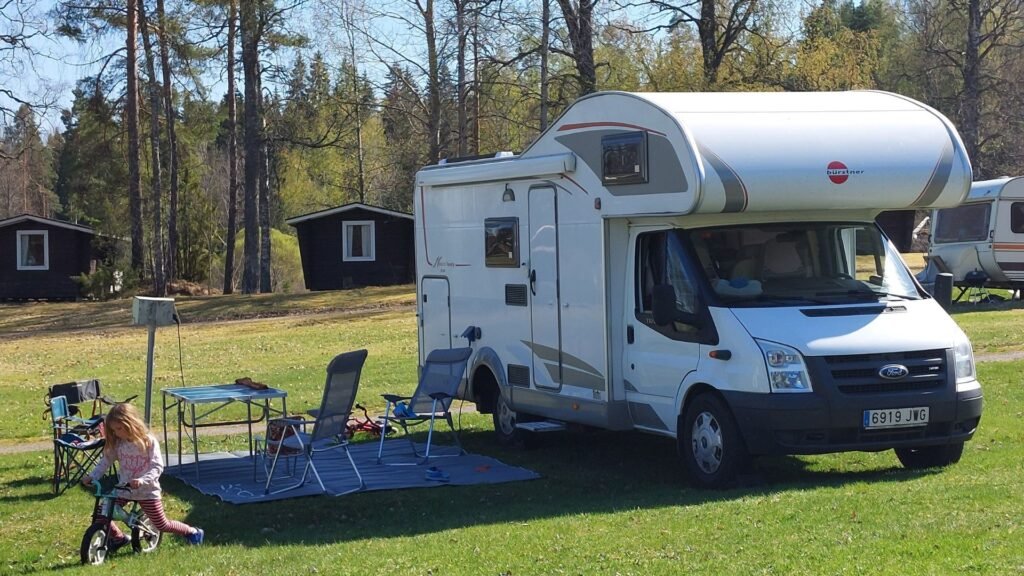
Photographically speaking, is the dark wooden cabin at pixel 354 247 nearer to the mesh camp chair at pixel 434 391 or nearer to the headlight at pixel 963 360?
the mesh camp chair at pixel 434 391

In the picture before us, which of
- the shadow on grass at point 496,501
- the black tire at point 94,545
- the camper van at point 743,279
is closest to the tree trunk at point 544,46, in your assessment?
the camper van at point 743,279

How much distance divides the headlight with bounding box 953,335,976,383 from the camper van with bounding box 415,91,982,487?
0.05ft

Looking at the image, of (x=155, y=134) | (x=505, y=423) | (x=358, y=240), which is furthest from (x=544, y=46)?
(x=505, y=423)

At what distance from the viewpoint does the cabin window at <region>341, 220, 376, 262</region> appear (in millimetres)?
42969

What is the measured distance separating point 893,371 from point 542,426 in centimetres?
367

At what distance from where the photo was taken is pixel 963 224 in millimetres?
28281

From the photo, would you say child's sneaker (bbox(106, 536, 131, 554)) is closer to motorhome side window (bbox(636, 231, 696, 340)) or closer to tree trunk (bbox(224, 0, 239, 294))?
motorhome side window (bbox(636, 231, 696, 340))

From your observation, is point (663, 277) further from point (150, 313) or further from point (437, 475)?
point (150, 313)

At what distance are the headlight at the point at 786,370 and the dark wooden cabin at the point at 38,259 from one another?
126ft

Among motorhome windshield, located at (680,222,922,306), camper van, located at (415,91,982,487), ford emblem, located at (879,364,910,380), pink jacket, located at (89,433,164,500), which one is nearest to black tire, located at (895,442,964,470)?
camper van, located at (415,91,982,487)

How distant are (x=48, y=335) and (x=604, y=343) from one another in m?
24.7

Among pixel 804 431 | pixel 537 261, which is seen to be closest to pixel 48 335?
pixel 537 261

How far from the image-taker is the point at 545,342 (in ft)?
37.0

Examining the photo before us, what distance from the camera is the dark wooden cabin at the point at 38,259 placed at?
43.5 m
